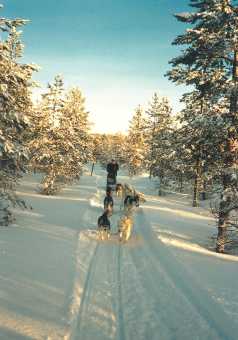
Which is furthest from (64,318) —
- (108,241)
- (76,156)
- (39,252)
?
(76,156)

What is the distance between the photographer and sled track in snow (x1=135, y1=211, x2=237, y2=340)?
653 centimetres

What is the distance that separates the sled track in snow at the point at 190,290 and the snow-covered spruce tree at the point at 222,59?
9.06 ft

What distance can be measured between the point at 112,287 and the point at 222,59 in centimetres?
978

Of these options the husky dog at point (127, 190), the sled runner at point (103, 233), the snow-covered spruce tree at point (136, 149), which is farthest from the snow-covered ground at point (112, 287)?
the snow-covered spruce tree at point (136, 149)

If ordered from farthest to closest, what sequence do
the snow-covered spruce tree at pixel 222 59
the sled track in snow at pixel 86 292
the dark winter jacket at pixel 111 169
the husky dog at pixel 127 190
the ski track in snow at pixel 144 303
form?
1. the dark winter jacket at pixel 111 169
2. the husky dog at pixel 127 190
3. the snow-covered spruce tree at pixel 222 59
4. the ski track in snow at pixel 144 303
5. the sled track in snow at pixel 86 292

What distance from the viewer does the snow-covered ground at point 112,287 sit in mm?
6199

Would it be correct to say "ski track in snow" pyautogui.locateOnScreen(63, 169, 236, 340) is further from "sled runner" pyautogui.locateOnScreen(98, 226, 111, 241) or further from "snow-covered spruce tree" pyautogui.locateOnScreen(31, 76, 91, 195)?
"snow-covered spruce tree" pyautogui.locateOnScreen(31, 76, 91, 195)

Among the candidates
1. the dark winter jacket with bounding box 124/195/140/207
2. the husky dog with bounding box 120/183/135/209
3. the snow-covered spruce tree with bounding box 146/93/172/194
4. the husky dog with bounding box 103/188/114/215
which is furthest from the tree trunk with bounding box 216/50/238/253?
the snow-covered spruce tree with bounding box 146/93/172/194

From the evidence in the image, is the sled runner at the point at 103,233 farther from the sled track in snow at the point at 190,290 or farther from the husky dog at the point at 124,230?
the sled track in snow at the point at 190,290

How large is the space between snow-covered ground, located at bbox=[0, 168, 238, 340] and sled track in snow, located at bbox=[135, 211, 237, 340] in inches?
0.8

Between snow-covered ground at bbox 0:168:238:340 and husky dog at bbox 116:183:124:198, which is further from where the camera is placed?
husky dog at bbox 116:183:124:198

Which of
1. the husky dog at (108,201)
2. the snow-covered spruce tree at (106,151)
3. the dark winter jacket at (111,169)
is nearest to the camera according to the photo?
the husky dog at (108,201)

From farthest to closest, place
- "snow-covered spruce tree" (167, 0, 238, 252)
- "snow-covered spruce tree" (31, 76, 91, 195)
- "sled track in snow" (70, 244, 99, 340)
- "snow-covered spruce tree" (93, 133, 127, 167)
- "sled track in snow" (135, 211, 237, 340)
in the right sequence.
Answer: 1. "snow-covered spruce tree" (93, 133, 127, 167)
2. "snow-covered spruce tree" (31, 76, 91, 195)
3. "snow-covered spruce tree" (167, 0, 238, 252)
4. "sled track in snow" (135, 211, 237, 340)
5. "sled track in snow" (70, 244, 99, 340)

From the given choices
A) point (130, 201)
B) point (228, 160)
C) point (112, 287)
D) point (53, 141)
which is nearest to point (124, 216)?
point (130, 201)
